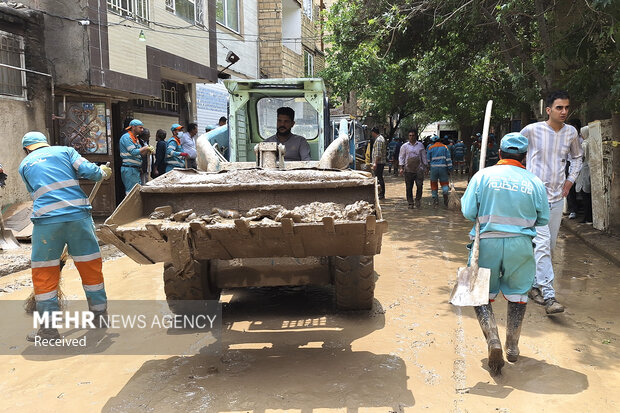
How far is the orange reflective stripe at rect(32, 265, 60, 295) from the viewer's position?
4.55 m

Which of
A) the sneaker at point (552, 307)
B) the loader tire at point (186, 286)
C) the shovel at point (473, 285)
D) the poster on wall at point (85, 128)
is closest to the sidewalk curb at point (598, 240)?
the sneaker at point (552, 307)

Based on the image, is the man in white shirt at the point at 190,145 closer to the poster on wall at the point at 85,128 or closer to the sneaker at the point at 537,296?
the poster on wall at the point at 85,128

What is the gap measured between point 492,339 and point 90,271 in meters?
3.34

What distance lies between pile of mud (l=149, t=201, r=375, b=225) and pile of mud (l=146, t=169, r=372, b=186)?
24cm

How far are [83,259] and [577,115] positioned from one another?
33.6ft

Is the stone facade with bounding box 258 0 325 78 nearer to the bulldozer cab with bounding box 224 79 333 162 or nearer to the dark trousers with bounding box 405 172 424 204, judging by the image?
the dark trousers with bounding box 405 172 424 204

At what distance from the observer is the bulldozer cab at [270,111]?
6457 millimetres

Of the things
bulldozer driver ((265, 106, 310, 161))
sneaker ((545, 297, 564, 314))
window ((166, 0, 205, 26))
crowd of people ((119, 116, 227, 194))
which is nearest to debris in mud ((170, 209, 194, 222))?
bulldozer driver ((265, 106, 310, 161))

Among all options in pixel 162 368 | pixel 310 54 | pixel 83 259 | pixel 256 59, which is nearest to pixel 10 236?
pixel 83 259

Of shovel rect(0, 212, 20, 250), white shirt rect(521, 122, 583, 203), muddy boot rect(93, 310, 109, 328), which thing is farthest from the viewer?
shovel rect(0, 212, 20, 250)

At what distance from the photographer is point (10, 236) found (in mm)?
7848

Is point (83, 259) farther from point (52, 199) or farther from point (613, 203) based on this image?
point (613, 203)

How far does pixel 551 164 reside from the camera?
496 cm

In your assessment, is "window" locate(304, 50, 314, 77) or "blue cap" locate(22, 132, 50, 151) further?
"window" locate(304, 50, 314, 77)
